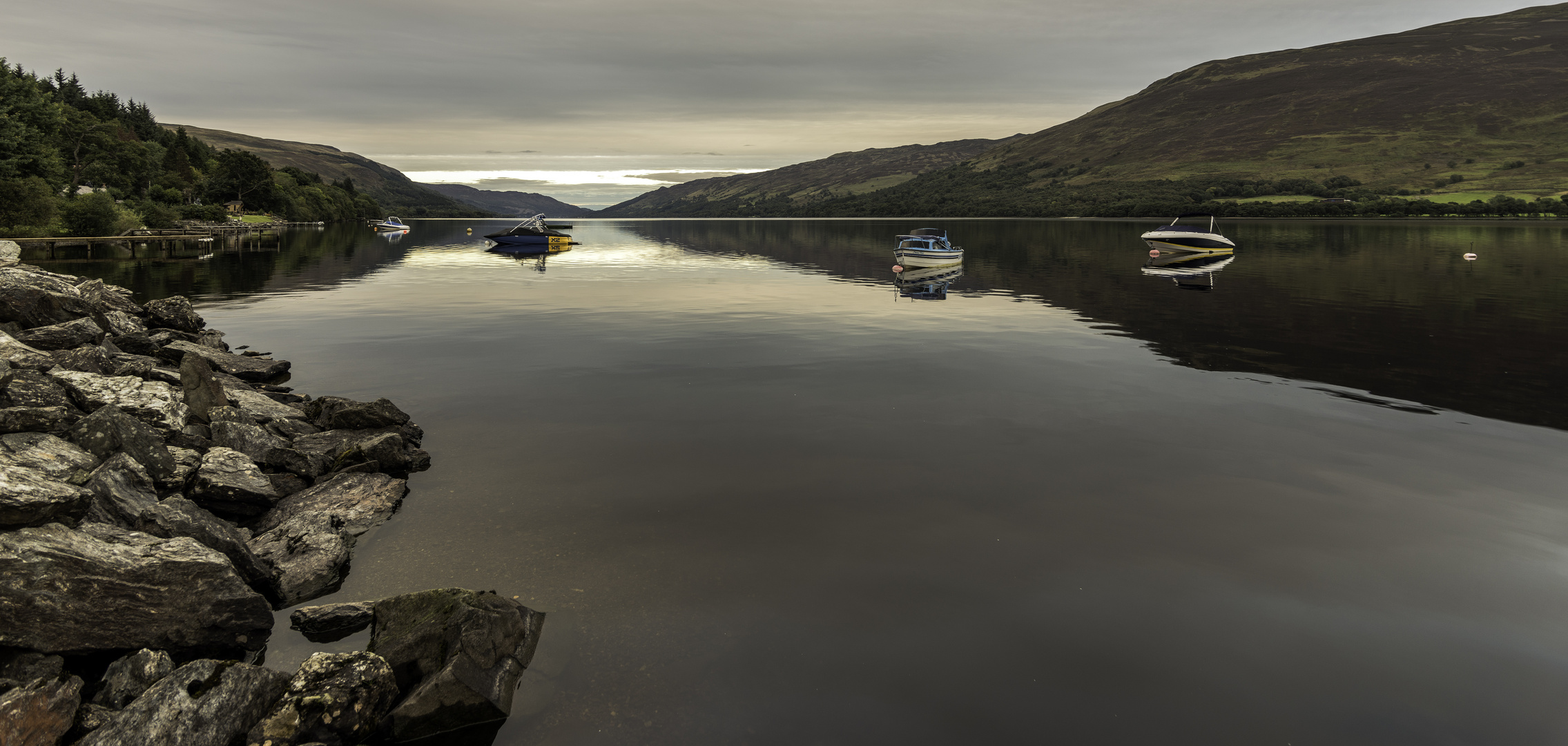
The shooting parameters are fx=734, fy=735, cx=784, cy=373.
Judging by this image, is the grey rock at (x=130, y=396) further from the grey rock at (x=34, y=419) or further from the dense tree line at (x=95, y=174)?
the dense tree line at (x=95, y=174)

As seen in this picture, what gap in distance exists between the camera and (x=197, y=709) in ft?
23.4

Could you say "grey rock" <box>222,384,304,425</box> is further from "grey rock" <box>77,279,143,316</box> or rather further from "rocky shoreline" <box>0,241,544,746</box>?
"grey rock" <box>77,279,143,316</box>

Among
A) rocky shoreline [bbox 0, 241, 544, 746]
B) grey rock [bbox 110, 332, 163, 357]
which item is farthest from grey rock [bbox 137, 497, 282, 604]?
grey rock [bbox 110, 332, 163, 357]

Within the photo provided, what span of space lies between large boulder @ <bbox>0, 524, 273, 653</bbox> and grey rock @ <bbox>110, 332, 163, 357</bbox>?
607 inches

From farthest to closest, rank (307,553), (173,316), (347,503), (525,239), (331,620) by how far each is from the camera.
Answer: (525,239) → (173,316) → (347,503) → (307,553) → (331,620)

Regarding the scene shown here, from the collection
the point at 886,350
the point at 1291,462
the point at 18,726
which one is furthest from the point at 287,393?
the point at 1291,462

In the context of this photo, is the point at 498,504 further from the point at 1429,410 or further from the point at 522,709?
the point at 1429,410

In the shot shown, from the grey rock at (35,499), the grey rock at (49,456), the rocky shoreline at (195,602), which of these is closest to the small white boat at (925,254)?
the rocky shoreline at (195,602)

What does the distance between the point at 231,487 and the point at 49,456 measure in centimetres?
228

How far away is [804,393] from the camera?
70.6 ft

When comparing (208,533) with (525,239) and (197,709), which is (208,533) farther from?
(525,239)

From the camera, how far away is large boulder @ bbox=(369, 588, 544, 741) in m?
7.79

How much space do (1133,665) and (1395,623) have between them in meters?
3.94

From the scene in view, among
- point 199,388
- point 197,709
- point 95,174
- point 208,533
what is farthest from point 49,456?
point 95,174
